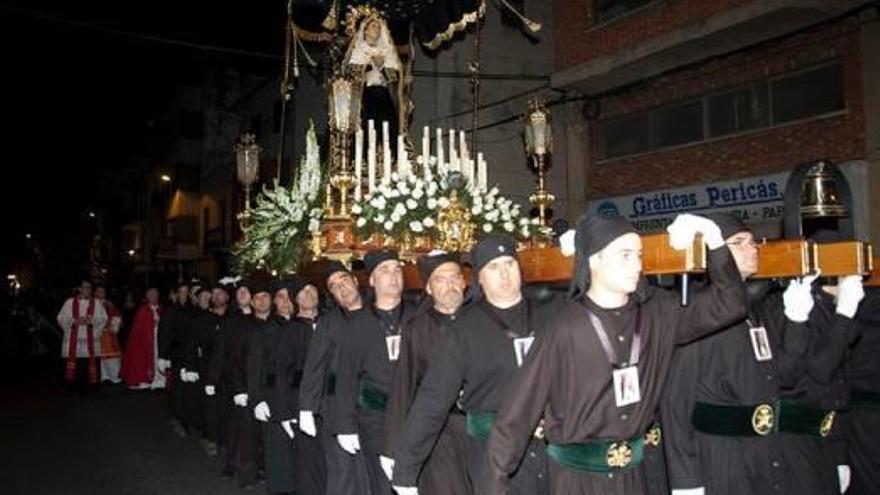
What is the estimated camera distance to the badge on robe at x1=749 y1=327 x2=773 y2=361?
4.00 meters

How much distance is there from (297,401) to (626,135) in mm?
11253

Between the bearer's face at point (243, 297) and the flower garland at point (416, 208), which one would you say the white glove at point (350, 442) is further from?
the bearer's face at point (243, 297)

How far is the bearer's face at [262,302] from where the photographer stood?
26.7 feet

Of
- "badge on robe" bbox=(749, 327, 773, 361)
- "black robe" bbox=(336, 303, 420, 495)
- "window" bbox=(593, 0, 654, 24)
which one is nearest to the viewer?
"badge on robe" bbox=(749, 327, 773, 361)

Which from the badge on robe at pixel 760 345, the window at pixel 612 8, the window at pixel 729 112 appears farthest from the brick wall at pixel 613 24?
the badge on robe at pixel 760 345

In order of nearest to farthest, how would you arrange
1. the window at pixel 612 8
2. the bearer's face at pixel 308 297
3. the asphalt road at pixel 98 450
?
the bearer's face at pixel 308 297 < the asphalt road at pixel 98 450 < the window at pixel 612 8

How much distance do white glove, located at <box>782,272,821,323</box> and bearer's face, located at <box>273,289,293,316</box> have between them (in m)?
4.87

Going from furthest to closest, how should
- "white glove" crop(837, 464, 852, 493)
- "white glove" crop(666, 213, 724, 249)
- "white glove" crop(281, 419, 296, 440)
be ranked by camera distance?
"white glove" crop(281, 419, 296, 440)
"white glove" crop(837, 464, 852, 493)
"white glove" crop(666, 213, 724, 249)

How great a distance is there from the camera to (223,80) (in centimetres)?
3647

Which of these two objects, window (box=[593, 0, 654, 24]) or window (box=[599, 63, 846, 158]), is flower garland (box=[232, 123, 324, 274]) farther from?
window (box=[593, 0, 654, 24])

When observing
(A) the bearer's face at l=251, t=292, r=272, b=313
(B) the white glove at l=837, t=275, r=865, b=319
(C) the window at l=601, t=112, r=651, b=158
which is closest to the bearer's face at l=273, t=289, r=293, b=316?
(A) the bearer's face at l=251, t=292, r=272, b=313

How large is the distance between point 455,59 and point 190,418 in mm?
10481

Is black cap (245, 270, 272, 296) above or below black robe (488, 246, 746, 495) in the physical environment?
above

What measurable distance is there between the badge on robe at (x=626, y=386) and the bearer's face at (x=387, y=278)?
2.77 m
